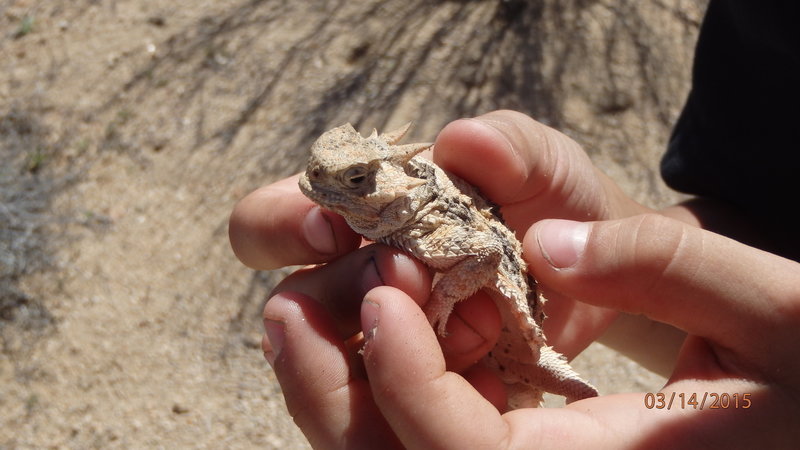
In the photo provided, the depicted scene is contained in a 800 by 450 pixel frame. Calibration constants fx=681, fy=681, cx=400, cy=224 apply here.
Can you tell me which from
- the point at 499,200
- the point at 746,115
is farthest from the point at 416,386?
the point at 746,115

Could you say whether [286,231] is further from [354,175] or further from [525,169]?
[525,169]

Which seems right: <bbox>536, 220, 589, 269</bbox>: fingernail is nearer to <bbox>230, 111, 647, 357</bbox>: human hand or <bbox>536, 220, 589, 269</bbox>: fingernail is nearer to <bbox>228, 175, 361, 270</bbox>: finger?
<bbox>230, 111, 647, 357</bbox>: human hand

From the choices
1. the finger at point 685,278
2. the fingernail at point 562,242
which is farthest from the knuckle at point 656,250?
the fingernail at point 562,242

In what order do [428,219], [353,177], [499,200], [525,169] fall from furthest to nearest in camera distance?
[499,200] < [525,169] < [428,219] < [353,177]

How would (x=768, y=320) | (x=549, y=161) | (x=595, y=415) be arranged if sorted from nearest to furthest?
1. (x=768, y=320)
2. (x=595, y=415)
3. (x=549, y=161)

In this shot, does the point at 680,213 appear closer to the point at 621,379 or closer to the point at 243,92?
the point at 621,379

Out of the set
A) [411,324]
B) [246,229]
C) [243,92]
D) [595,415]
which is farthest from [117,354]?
[595,415]

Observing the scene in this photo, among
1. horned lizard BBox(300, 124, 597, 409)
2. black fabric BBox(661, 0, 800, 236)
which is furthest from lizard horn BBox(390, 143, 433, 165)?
black fabric BBox(661, 0, 800, 236)
